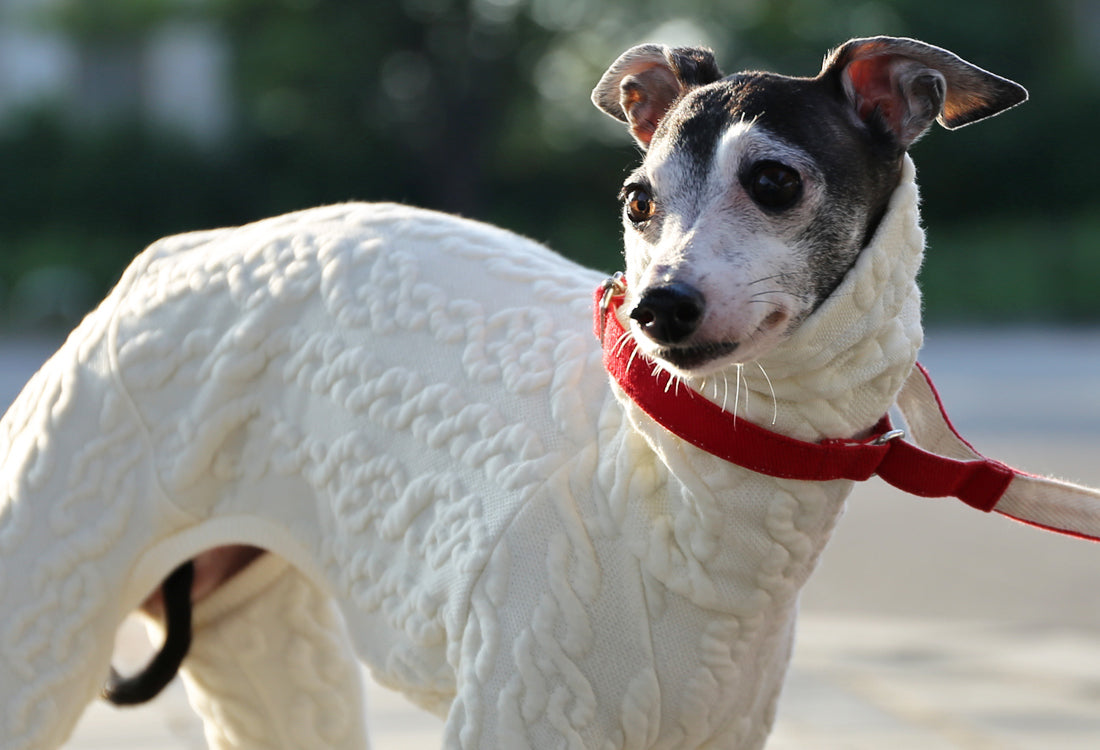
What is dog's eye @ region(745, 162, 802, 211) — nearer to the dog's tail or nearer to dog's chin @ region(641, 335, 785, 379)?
dog's chin @ region(641, 335, 785, 379)

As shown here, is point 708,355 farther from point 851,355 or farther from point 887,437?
point 887,437

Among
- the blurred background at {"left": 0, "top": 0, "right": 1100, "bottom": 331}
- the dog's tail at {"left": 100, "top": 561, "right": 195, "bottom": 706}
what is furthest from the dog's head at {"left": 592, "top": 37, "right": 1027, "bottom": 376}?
the blurred background at {"left": 0, "top": 0, "right": 1100, "bottom": 331}

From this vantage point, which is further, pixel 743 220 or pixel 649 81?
pixel 649 81

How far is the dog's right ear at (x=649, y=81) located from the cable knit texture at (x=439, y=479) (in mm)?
304

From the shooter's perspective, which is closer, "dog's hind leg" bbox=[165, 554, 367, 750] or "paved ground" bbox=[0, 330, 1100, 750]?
"dog's hind leg" bbox=[165, 554, 367, 750]

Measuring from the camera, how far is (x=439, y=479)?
7.09ft

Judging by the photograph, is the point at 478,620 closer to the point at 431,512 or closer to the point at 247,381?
the point at 431,512

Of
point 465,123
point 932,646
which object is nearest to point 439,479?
point 932,646

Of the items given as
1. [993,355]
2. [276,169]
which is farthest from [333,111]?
[993,355]

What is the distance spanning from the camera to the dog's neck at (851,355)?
5.99ft

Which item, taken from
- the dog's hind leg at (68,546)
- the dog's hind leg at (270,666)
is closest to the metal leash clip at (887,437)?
the dog's hind leg at (68,546)

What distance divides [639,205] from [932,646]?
9.93 ft

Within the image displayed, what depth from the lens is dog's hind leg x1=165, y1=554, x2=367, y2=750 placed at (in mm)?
2750

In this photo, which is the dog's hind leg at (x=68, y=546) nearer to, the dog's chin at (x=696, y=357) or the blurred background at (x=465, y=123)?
the dog's chin at (x=696, y=357)
